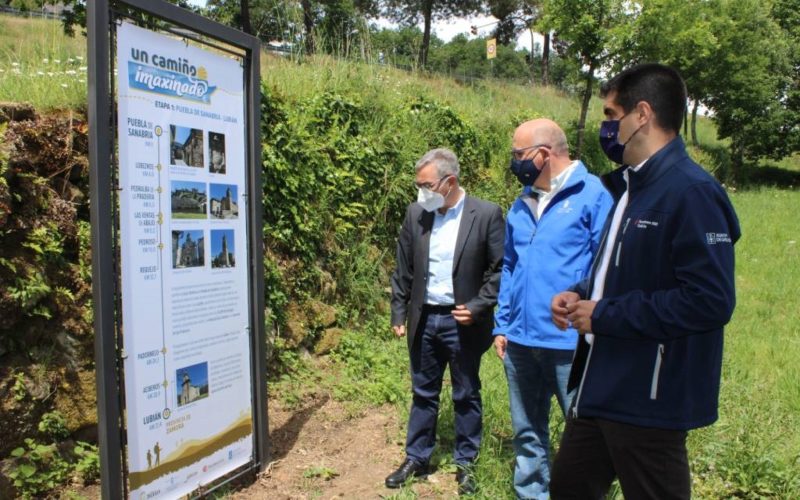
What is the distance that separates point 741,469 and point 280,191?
404cm

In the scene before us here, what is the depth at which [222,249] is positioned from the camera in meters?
3.38

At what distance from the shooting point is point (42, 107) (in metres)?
3.95

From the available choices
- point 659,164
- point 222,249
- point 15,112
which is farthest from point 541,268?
point 15,112

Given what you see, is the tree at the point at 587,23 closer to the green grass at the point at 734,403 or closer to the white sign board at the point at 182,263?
the green grass at the point at 734,403

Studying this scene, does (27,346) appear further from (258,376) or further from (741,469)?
(741,469)

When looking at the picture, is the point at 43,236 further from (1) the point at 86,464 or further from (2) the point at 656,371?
(2) the point at 656,371

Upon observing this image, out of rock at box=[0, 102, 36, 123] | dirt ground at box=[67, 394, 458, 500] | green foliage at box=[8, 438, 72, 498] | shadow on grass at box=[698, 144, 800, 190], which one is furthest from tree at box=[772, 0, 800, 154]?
green foliage at box=[8, 438, 72, 498]

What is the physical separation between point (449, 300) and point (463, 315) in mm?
170

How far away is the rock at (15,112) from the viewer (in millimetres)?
3594

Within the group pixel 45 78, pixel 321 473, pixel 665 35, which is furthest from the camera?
pixel 665 35

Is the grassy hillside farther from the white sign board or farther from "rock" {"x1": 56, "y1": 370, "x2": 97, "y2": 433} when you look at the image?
"rock" {"x1": 56, "y1": 370, "x2": 97, "y2": 433}

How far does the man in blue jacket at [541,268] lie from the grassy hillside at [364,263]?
1.89 ft

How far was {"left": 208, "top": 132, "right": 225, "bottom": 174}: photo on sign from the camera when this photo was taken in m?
3.28

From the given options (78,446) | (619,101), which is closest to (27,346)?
(78,446)
